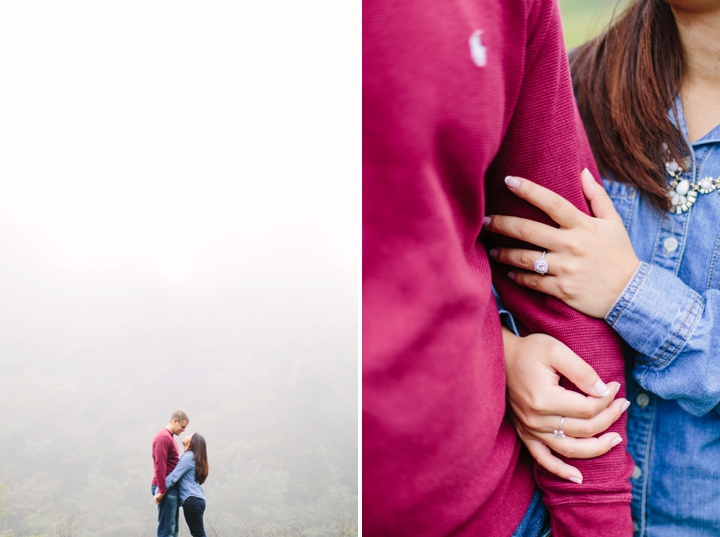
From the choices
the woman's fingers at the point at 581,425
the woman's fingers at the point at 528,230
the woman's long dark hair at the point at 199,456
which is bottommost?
the woman's fingers at the point at 581,425

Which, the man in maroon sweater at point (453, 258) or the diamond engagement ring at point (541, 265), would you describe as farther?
the diamond engagement ring at point (541, 265)

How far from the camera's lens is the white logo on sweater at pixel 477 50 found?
1.38 ft

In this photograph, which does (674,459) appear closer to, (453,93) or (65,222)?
(453,93)

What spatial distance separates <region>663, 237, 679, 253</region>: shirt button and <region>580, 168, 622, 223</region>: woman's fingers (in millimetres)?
100

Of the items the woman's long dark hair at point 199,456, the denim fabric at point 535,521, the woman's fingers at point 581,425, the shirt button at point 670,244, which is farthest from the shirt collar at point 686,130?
the woman's long dark hair at point 199,456

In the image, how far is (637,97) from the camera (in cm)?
71

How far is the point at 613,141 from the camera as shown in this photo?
721 millimetres

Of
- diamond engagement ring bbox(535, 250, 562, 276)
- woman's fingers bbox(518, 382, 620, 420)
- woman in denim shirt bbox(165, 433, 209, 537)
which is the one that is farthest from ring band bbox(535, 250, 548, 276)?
woman in denim shirt bbox(165, 433, 209, 537)

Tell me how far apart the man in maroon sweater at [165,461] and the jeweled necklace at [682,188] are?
0.62 meters

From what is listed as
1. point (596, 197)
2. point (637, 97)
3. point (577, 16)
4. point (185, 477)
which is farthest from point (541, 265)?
point (577, 16)

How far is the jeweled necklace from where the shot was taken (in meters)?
0.65

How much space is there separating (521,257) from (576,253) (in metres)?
0.06

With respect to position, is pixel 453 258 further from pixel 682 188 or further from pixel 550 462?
pixel 682 188

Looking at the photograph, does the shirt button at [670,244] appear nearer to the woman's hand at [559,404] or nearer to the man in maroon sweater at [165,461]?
the woman's hand at [559,404]
